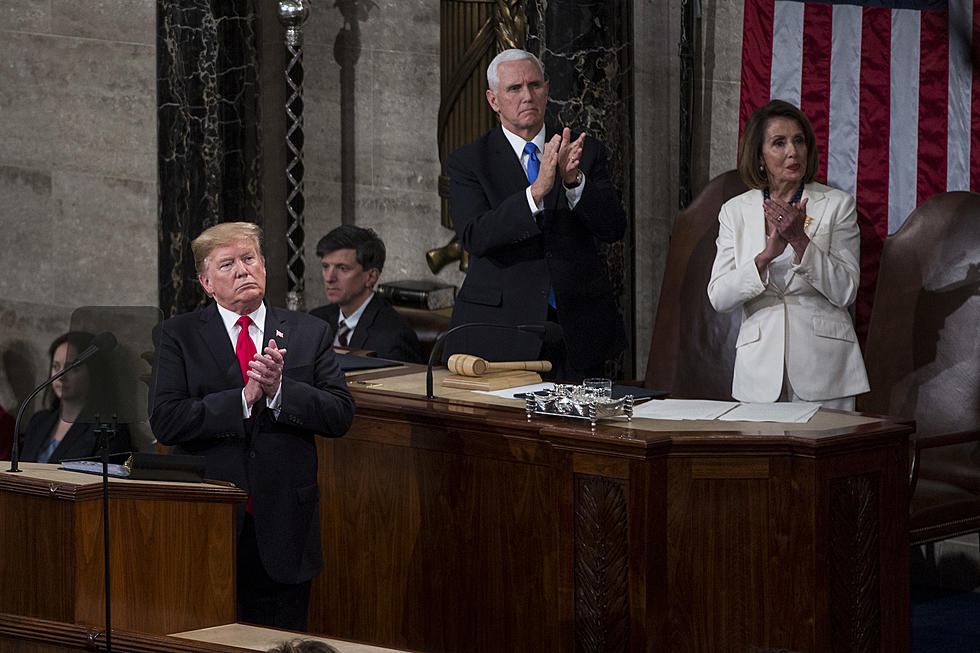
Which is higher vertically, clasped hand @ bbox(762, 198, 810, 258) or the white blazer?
clasped hand @ bbox(762, 198, 810, 258)

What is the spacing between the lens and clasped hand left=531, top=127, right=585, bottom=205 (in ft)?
15.1

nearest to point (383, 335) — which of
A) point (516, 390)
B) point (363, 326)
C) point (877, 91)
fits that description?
point (363, 326)

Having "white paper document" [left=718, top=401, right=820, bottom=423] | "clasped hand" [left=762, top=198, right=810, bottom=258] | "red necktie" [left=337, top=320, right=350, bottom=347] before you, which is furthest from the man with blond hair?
"red necktie" [left=337, top=320, right=350, bottom=347]

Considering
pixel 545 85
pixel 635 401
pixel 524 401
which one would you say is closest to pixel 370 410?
pixel 524 401

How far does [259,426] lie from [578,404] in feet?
3.02

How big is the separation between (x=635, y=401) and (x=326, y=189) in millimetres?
4004

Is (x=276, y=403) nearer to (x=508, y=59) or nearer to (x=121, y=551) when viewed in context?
(x=121, y=551)

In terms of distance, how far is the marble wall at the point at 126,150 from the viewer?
7.80 meters

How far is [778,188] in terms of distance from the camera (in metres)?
5.05

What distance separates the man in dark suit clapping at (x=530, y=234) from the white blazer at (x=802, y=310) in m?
0.45

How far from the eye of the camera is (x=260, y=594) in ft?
12.8

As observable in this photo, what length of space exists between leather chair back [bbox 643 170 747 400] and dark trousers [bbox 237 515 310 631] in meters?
2.50

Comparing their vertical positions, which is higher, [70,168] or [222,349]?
[70,168]

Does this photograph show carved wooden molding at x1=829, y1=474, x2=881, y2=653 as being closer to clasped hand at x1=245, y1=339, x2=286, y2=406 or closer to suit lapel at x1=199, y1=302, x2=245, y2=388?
clasped hand at x1=245, y1=339, x2=286, y2=406
